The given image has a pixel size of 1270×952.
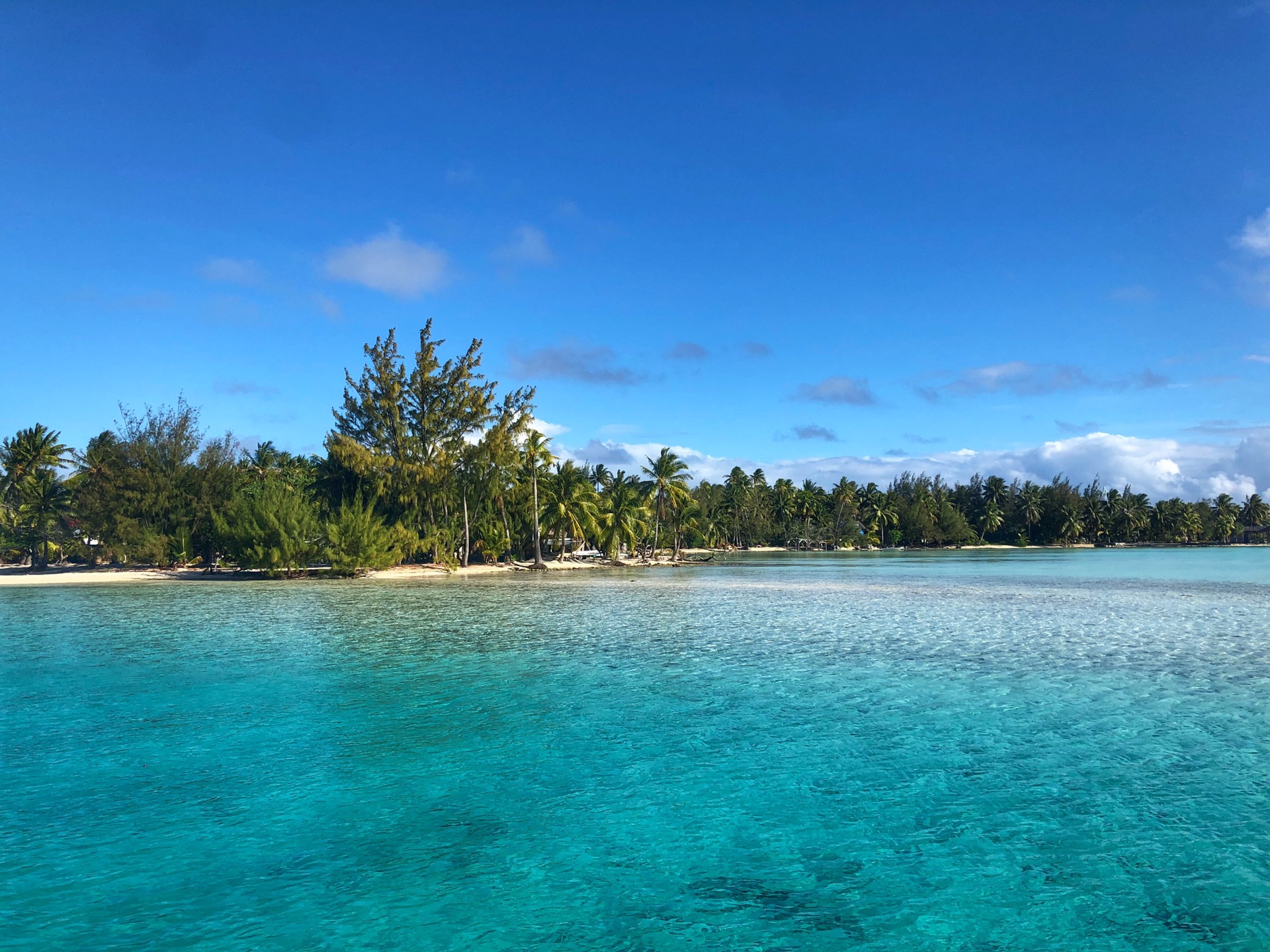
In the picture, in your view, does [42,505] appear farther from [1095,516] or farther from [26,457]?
[1095,516]

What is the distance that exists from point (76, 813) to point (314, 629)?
1539 cm

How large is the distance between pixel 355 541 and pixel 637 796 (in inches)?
1653

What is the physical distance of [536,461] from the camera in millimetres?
60812

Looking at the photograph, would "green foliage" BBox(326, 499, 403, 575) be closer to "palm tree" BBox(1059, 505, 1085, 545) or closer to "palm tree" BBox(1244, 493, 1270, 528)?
"palm tree" BBox(1059, 505, 1085, 545)

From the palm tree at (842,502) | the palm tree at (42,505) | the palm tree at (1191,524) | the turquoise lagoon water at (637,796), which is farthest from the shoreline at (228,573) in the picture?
the palm tree at (1191,524)

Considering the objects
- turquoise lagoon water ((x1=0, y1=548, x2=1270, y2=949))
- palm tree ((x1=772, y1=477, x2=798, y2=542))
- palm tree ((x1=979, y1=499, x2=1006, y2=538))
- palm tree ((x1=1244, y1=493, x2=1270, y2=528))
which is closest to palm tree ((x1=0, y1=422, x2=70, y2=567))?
turquoise lagoon water ((x1=0, y1=548, x2=1270, y2=949))

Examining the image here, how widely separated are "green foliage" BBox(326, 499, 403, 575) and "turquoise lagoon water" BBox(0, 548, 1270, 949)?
27.3 metres

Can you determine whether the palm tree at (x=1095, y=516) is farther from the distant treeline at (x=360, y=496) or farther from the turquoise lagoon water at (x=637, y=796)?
the turquoise lagoon water at (x=637, y=796)

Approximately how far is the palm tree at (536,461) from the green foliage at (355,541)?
1393 centimetres

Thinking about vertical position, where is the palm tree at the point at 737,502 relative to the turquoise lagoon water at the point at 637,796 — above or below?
above

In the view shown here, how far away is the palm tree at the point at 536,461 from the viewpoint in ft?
197

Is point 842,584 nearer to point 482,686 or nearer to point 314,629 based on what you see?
point 314,629

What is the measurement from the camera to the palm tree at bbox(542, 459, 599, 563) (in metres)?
63.3

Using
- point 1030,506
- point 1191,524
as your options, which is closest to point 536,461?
point 1030,506
